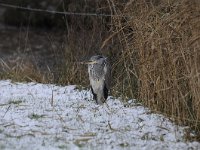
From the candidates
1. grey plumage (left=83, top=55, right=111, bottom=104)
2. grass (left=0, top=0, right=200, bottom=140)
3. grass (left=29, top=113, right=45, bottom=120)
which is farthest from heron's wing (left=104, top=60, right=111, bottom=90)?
grass (left=29, top=113, right=45, bottom=120)

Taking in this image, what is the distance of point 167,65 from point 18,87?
8.96 ft

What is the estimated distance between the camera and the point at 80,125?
21.3 ft

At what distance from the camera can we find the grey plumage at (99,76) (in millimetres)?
7383

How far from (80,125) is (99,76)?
1.04 metres

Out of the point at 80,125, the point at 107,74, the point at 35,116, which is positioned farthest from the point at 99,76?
the point at 80,125

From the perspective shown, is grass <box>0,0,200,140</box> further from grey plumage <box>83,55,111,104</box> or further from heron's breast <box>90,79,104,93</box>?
heron's breast <box>90,79,104,93</box>

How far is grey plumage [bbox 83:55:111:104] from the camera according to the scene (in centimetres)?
738

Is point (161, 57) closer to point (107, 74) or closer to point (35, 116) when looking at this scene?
point (107, 74)

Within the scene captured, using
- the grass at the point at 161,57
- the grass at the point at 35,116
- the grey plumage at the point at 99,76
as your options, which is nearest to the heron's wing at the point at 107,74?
the grey plumage at the point at 99,76

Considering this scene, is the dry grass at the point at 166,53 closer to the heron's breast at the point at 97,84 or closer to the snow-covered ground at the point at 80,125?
the snow-covered ground at the point at 80,125

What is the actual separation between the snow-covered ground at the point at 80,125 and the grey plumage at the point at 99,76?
136 mm

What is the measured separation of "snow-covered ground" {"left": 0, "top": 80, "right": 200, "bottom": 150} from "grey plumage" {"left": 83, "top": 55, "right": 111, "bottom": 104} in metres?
0.14

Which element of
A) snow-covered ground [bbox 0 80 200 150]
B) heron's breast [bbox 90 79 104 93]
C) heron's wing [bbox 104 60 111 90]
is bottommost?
snow-covered ground [bbox 0 80 200 150]

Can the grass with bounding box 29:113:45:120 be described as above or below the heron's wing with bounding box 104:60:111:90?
below
